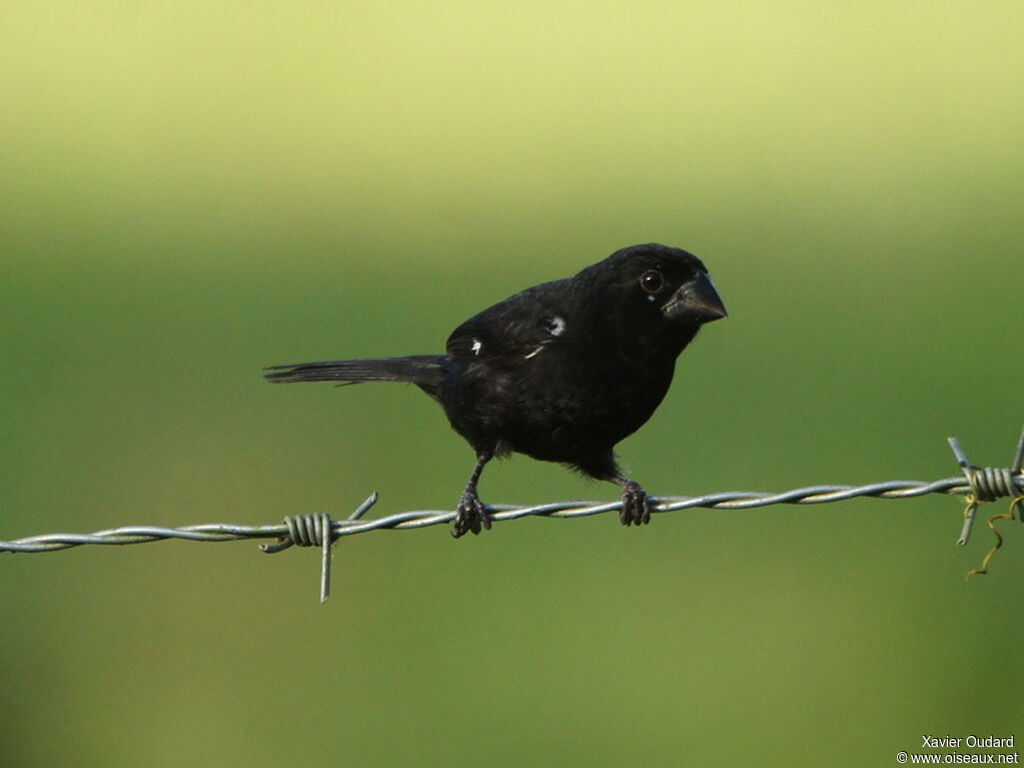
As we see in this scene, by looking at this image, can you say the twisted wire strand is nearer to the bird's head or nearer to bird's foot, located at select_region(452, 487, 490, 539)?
bird's foot, located at select_region(452, 487, 490, 539)

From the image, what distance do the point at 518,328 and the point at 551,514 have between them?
4.87 ft

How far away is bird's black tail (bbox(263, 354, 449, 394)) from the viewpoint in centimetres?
556

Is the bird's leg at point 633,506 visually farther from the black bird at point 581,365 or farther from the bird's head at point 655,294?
the bird's head at point 655,294

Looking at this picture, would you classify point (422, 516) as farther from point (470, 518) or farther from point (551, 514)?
point (470, 518)

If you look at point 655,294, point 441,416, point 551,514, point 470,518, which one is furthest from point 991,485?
point 441,416

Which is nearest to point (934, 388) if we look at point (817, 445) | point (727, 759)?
point (817, 445)

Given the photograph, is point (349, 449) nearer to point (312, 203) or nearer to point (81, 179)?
point (312, 203)

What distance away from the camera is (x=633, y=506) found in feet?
16.6

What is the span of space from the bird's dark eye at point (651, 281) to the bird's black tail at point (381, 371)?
81 cm

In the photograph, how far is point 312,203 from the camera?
1559 cm

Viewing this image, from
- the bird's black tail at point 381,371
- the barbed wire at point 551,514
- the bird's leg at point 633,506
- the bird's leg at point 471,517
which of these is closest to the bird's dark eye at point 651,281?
the bird's leg at point 633,506

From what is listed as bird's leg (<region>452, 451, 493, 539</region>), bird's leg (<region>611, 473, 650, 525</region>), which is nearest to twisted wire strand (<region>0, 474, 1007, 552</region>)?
bird's leg (<region>611, 473, 650, 525</region>)

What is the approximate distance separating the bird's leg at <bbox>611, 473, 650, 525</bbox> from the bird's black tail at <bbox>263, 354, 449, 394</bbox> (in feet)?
2.63

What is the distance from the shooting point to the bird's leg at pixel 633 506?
4977mm
